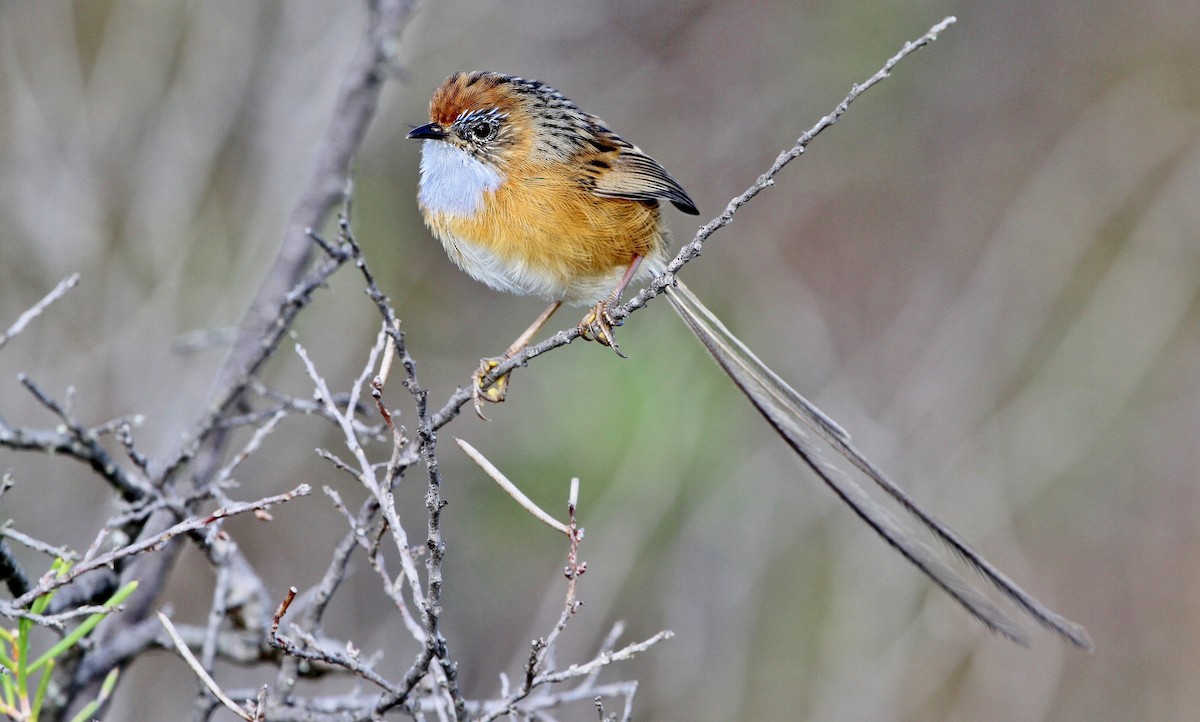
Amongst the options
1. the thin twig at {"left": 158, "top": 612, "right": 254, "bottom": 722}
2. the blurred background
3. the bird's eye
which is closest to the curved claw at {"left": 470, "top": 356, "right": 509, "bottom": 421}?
the bird's eye

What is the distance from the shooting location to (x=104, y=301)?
5426 millimetres

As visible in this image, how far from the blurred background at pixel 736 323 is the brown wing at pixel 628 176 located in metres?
2.02

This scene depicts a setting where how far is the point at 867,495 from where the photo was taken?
9.43 ft

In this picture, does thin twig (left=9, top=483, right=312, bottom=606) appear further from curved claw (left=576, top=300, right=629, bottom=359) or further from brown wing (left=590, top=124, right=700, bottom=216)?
brown wing (left=590, top=124, right=700, bottom=216)

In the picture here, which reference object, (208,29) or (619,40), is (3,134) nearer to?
(208,29)

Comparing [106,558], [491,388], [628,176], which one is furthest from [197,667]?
[628,176]

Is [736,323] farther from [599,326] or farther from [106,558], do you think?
[106,558]

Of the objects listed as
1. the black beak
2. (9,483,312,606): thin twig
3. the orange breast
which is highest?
the black beak

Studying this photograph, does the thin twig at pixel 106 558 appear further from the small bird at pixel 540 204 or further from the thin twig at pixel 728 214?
the small bird at pixel 540 204

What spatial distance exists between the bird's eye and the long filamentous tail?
807mm

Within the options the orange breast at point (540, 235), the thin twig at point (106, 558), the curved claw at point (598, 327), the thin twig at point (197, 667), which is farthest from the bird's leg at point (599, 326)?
the thin twig at point (197, 667)

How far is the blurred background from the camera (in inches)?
214

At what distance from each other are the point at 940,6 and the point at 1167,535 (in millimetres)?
4203

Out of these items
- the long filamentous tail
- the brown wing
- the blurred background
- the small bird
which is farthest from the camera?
the blurred background
